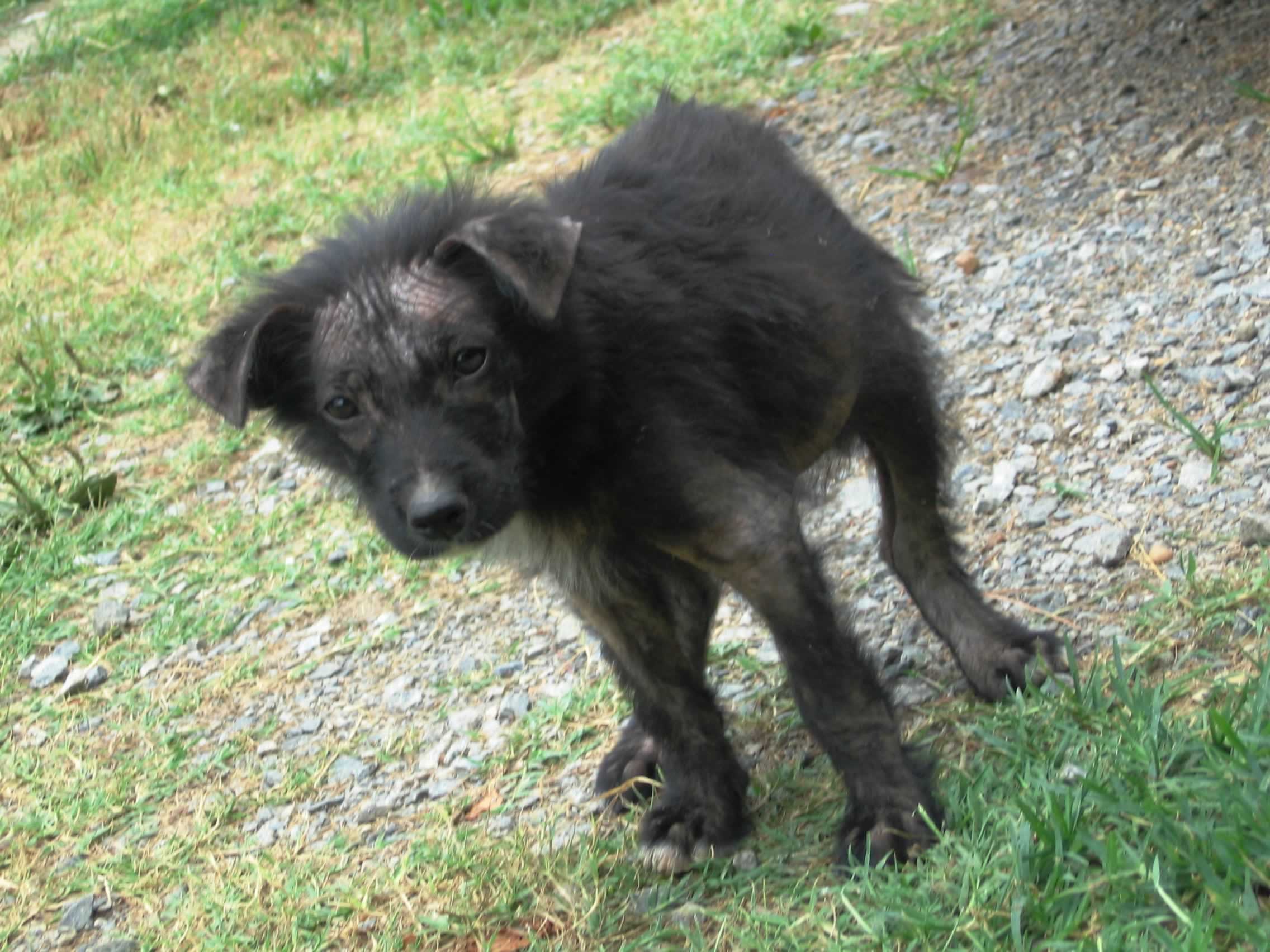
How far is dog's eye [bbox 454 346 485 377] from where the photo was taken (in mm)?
3432

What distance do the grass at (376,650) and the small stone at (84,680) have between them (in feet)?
0.17

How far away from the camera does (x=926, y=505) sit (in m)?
4.31

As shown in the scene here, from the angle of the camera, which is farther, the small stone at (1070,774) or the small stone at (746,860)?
the small stone at (746,860)

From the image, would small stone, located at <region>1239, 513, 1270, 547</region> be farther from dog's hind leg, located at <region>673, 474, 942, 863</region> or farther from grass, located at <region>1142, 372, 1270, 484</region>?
dog's hind leg, located at <region>673, 474, 942, 863</region>

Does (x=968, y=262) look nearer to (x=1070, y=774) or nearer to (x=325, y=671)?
(x=325, y=671)

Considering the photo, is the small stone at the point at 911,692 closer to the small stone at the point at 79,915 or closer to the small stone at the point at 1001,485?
the small stone at the point at 1001,485

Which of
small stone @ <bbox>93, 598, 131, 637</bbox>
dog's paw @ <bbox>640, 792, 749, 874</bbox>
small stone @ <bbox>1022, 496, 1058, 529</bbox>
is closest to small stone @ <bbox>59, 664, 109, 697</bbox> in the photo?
small stone @ <bbox>93, 598, 131, 637</bbox>

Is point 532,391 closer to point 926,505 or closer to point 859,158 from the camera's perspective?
point 926,505

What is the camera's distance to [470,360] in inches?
135

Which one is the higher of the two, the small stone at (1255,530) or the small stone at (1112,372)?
the small stone at (1255,530)

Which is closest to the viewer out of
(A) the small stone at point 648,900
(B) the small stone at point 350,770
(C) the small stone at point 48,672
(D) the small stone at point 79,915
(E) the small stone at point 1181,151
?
(A) the small stone at point 648,900

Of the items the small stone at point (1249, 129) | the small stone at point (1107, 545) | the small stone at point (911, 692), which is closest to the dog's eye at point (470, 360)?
the small stone at point (911, 692)

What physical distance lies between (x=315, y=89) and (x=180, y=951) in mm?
7369

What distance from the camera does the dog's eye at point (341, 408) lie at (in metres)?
3.51
